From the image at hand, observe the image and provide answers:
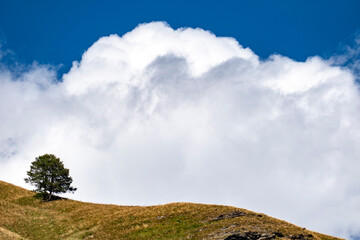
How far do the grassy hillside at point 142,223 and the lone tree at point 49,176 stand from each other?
21.3 feet

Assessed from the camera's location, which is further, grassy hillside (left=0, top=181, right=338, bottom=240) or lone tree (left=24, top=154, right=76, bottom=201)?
lone tree (left=24, top=154, right=76, bottom=201)

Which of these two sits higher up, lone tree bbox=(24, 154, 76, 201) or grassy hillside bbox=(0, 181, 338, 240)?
lone tree bbox=(24, 154, 76, 201)

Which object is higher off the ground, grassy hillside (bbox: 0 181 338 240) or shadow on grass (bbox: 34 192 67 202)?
shadow on grass (bbox: 34 192 67 202)

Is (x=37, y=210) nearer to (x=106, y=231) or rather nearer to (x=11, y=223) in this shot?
(x=11, y=223)

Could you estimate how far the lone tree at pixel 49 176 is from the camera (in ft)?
217

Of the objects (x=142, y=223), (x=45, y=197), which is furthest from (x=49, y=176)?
(x=142, y=223)

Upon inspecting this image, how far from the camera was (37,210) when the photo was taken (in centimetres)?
5716

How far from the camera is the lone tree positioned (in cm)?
6600

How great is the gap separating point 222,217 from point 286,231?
8.02 metres

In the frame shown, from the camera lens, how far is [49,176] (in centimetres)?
6681

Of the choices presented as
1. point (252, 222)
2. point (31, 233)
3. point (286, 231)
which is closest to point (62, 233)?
point (31, 233)

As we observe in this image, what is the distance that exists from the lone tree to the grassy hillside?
6.50m

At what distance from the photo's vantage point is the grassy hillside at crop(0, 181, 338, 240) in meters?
34.9

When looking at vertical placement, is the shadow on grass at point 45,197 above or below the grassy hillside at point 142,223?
above
